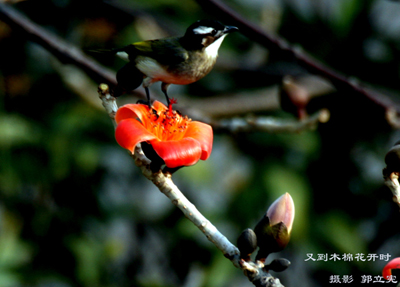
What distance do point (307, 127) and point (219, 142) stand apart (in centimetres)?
166

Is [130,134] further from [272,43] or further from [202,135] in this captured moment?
[272,43]

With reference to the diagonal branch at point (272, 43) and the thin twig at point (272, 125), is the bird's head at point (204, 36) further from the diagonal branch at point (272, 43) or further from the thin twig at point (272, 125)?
the thin twig at point (272, 125)

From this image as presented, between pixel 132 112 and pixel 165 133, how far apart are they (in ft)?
0.25

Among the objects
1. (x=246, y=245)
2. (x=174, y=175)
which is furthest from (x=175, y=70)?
(x=174, y=175)

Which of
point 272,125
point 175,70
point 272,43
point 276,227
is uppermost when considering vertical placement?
point 175,70

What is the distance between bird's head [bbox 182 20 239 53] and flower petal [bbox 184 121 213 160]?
0.38 ft

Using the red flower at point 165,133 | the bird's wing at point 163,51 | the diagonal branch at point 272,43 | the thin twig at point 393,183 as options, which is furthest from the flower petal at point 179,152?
the diagonal branch at point 272,43

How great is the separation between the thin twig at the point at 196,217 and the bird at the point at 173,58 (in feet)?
0.29

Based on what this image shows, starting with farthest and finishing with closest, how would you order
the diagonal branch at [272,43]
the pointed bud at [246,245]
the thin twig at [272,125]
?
the thin twig at [272,125], the diagonal branch at [272,43], the pointed bud at [246,245]

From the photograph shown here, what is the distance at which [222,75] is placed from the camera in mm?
2924

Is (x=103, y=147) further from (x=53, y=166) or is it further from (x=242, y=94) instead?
(x=242, y=94)

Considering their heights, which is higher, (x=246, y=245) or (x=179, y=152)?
(x=179, y=152)

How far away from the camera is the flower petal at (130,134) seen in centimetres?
58

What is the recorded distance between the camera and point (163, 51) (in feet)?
1.90
